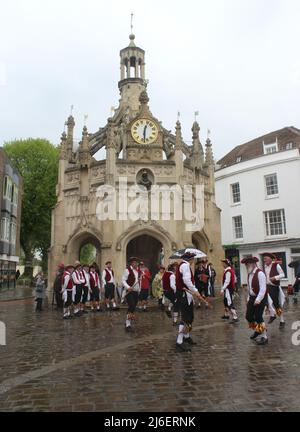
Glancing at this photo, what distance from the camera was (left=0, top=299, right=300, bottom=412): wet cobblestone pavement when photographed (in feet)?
15.1

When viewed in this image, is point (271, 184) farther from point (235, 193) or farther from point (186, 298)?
point (186, 298)

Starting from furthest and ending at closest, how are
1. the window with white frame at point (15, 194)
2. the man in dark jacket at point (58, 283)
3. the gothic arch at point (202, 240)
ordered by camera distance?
the window with white frame at point (15, 194)
the gothic arch at point (202, 240)
the man in dark jacket at point (58, 283)

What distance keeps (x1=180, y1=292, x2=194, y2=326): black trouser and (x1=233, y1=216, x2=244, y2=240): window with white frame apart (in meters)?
25.3

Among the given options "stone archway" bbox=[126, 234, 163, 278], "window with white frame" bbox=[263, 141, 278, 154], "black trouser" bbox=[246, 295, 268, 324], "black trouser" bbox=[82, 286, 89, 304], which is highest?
"window with white frame" bbox=[263, 141, 278, 154]

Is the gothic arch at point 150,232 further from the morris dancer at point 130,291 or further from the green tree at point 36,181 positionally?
the green tree at point 36,181

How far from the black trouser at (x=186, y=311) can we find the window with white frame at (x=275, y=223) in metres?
23.5

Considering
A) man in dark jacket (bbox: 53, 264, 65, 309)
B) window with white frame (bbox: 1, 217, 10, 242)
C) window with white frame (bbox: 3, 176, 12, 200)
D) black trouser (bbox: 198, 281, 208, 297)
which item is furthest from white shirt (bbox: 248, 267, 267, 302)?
window with white frame (bbox: 3, 176, 12, 200)

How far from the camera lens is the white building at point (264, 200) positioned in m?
29.2

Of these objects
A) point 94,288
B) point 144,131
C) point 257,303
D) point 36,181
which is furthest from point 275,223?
point 36,181

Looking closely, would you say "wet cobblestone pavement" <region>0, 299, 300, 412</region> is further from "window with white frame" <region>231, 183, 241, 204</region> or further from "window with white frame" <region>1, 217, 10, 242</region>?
"window with white frame" <region>231, 183, 241, 204</region>

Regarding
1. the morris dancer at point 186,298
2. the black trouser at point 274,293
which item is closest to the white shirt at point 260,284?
Answer: the morris dancer at point 186,298

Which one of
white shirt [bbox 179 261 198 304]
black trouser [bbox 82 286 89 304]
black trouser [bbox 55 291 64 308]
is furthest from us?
black trouser [bbox 55 291 64 308]

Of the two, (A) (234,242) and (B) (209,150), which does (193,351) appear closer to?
(B) (209,150)
